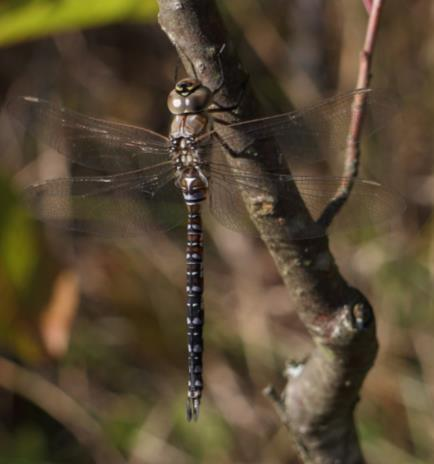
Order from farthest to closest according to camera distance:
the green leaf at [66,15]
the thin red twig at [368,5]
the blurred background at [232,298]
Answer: the blurred background at [232,298]
the green leaf at [66,15]
the thin red twig at [368,5]

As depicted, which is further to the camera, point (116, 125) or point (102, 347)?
point (102, 347)

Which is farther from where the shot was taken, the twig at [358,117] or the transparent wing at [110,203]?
the transparent wing at [110,203]

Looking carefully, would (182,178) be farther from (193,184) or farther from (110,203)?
(110,203)

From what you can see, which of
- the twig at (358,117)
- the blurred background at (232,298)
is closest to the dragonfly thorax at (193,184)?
the twig at (358,117)

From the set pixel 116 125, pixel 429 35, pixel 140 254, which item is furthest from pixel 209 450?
pixel 429 35

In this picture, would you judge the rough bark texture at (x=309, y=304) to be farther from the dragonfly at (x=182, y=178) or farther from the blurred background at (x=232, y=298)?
the blurred background at (x=232, y=298)

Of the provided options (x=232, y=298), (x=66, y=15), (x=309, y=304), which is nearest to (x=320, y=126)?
(x=309, y=304)

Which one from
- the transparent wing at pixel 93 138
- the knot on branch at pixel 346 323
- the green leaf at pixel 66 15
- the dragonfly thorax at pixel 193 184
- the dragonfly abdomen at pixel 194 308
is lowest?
the dragonfly abdomen at pixel 194 308

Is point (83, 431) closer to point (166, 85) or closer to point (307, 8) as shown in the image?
point (166, 85)
